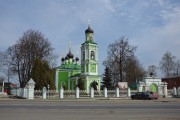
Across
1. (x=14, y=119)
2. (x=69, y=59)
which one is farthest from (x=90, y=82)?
(x=14, y=119)

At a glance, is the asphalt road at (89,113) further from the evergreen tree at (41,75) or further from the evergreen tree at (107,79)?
the evergreen tree at (107,79)

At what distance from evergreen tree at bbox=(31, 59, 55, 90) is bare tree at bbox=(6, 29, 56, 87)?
2902mm

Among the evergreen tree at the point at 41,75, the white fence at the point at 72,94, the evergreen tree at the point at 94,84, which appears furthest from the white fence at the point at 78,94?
the evergreen tree at the point at 94,84

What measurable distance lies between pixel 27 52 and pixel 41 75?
5.15 metres

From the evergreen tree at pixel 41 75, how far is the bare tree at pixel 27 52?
9.52 ft

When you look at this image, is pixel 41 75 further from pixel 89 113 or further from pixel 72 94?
pixel 89 113

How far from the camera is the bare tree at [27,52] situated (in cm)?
5034

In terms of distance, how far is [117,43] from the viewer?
61.1 metres

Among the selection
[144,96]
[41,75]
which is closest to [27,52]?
[41,75]

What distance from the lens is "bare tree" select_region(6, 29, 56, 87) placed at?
50.3m

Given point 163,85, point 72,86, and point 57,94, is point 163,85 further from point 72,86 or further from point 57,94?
point 72,86

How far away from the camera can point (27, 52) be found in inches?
1977

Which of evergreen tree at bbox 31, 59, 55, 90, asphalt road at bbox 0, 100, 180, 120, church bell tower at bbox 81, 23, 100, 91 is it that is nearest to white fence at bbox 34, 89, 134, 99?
evergreen tree at bbox 31, 59, 55, 90

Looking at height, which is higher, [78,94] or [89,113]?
[78,94]
